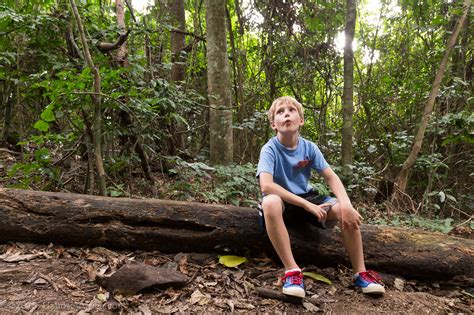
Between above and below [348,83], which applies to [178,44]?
above

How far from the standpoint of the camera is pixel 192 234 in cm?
308

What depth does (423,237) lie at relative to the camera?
10.3 ft

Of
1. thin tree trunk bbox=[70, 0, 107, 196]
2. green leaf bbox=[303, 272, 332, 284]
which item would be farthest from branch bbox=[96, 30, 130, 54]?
green leaf bbox=[303, 272, 332, 284]

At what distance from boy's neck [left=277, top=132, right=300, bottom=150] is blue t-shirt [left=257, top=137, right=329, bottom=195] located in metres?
0.03

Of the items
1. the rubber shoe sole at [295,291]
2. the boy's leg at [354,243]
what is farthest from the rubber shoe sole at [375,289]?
the rubber shoe sole at [295,291]

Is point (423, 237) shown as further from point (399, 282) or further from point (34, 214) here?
point (34, 214)

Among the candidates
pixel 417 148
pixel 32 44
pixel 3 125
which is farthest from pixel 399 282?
pixel 3 125

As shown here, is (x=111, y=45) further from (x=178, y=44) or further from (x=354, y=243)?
(x=354, y=243)

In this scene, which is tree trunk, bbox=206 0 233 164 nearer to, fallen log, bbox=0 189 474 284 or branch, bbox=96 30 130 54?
branch, bbox=96 30 130 54

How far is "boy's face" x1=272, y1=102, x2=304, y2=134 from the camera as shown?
289 centimetres

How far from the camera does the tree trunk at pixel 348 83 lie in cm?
560

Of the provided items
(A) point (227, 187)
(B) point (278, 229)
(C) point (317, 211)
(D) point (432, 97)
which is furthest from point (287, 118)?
(D) point (432, 97)

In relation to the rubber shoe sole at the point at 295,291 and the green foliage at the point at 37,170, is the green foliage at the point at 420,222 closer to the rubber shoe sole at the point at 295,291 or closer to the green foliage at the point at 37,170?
the rubber shoe sole at the point at 295,291

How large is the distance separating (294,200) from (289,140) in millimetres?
584
